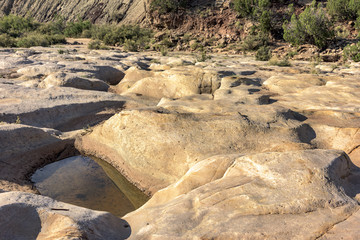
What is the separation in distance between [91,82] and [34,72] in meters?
2.38

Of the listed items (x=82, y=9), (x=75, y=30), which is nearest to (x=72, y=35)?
(x=75, y=30)

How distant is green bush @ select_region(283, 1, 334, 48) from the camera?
1919 centimetres

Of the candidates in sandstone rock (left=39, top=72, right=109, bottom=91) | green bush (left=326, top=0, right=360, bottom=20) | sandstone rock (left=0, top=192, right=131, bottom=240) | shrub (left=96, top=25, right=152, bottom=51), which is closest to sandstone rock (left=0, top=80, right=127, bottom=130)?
sandstone rock (left=39, top=72, right=109, bottom=91)

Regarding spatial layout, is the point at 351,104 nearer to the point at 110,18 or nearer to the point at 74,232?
the point at 74,232

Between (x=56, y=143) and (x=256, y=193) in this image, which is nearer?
(x=256, y=193)

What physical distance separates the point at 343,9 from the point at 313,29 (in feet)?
18.5

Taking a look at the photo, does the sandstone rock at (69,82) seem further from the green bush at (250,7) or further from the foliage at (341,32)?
the green bush at (250,7)

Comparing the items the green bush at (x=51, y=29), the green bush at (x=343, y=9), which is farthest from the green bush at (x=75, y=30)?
the green bush at (x=343, y=9)

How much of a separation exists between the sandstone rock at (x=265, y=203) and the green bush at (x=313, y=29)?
1838 cm

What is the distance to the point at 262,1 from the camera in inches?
953

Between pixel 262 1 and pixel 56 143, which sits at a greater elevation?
pixel 262 1

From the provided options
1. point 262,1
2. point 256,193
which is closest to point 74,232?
point 256,193

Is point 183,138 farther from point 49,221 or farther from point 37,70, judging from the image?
point 37,70

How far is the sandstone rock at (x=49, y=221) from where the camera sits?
9.19 ft
